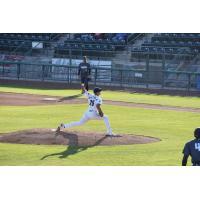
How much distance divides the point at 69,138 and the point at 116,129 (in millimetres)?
3049

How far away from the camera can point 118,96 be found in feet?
107

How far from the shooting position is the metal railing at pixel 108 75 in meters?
35.3

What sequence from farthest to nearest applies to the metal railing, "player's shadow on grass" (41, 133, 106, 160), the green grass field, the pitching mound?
the metal railing → the pitching mound → "player's shadow on grass" (41, 133, 106, 160) → the green grass field

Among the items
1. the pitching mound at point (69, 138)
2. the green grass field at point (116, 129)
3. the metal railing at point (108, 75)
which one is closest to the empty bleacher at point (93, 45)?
the metal railing at point (108, 75)

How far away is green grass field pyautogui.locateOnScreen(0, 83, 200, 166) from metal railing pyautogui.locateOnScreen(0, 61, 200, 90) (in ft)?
8.27

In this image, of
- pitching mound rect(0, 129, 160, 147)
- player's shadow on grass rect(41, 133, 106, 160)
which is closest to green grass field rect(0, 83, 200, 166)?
player's shadow on grass rect(41, 133, 106, 160)

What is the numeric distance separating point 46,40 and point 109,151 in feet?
101

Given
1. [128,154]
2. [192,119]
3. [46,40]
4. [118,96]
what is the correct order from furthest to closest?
1. [46,40]
2. [118,96]
3. [192,119]
4. [128,154]

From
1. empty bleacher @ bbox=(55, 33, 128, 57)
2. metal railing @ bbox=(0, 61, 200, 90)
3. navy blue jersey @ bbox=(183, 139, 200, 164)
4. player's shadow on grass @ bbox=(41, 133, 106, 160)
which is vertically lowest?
player's shadow on grass @ bbox=(41, 133, 106, 160)

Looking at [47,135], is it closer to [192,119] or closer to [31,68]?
[192,119]

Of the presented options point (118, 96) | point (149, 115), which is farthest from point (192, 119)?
point (118, 96)

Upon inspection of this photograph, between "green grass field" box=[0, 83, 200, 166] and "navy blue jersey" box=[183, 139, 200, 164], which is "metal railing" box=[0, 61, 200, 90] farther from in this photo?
"navy blue jersey" box=[183, 139, 200, 164]

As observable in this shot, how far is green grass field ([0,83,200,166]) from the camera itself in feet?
47.2

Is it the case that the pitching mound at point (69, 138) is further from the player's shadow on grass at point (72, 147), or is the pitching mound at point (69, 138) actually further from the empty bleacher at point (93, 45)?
the empty bleacher at point (93, 45)
